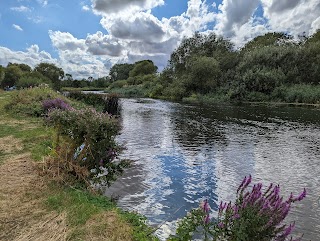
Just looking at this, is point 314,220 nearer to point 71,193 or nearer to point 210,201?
point 210,201

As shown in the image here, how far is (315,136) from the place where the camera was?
16.7m

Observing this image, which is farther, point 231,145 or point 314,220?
point 231,145

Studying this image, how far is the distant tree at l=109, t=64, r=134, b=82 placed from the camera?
14800cm

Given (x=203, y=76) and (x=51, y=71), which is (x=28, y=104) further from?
(x=51, y=71)

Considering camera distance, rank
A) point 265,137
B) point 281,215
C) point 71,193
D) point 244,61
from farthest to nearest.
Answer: point 244,61 < point 265,137 < point 71,193 < point 281,215

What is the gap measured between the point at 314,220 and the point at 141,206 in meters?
3.56

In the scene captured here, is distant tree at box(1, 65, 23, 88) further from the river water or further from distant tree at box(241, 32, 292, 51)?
the river water

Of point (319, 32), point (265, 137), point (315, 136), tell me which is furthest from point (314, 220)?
point (319, 32)

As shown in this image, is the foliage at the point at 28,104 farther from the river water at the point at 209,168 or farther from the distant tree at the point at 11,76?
the distant tree at the point at 11,76

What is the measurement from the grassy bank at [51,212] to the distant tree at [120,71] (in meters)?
140

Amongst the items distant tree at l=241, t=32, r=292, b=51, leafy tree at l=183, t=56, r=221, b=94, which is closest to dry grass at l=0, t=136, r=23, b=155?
leafy tree at l=183, t=56, r=221, b=94

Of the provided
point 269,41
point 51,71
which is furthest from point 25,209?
point 51,71

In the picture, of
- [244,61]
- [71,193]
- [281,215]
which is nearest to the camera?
[281,215]

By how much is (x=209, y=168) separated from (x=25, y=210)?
6164 mm
